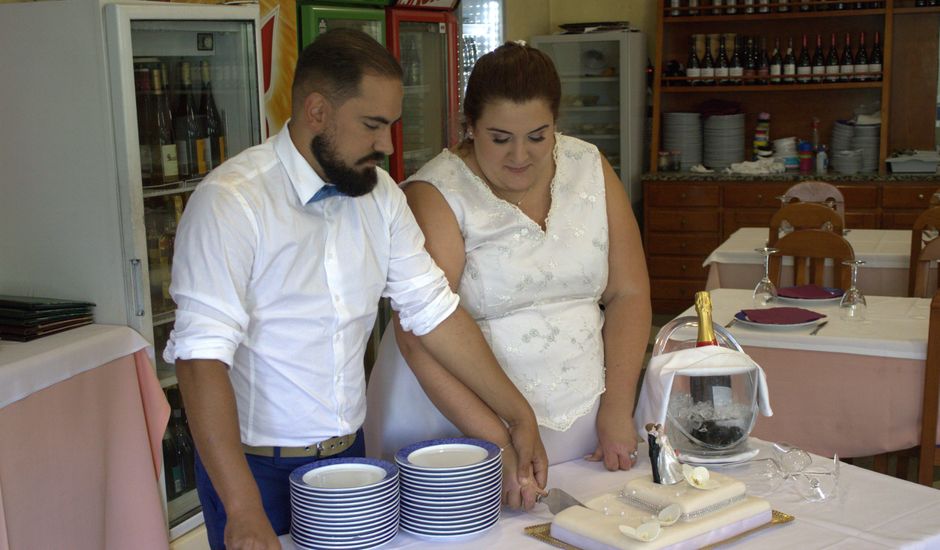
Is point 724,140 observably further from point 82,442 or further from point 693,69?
point 82,442

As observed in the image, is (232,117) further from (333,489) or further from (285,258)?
(333,489)

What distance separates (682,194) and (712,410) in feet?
17.0

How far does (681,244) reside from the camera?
6918 millimetres

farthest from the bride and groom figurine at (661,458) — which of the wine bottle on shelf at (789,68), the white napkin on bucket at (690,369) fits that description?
the wine bottle on shelf at (789,68)

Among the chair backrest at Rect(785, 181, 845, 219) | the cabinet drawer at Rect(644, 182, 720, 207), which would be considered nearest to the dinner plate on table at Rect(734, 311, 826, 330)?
the chair backrest at Rect(785, 181, 845, 219)

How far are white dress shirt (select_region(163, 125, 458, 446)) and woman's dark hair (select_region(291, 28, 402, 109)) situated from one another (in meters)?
0.10

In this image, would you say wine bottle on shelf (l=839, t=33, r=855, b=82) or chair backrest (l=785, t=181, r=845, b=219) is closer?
chair backrest (l=785, t=181, r=845, b=219)

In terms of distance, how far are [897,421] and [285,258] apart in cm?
206

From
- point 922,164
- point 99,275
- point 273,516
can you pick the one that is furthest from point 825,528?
point 922,164

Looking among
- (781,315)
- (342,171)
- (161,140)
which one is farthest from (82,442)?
(781,315)

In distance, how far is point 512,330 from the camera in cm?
Result: 210

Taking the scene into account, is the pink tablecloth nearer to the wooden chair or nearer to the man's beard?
the man's beard

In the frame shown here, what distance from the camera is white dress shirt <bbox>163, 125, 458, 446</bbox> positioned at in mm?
1579

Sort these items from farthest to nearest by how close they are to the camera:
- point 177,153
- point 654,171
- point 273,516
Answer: point 654,171 → point 177,153 → point 273,516
